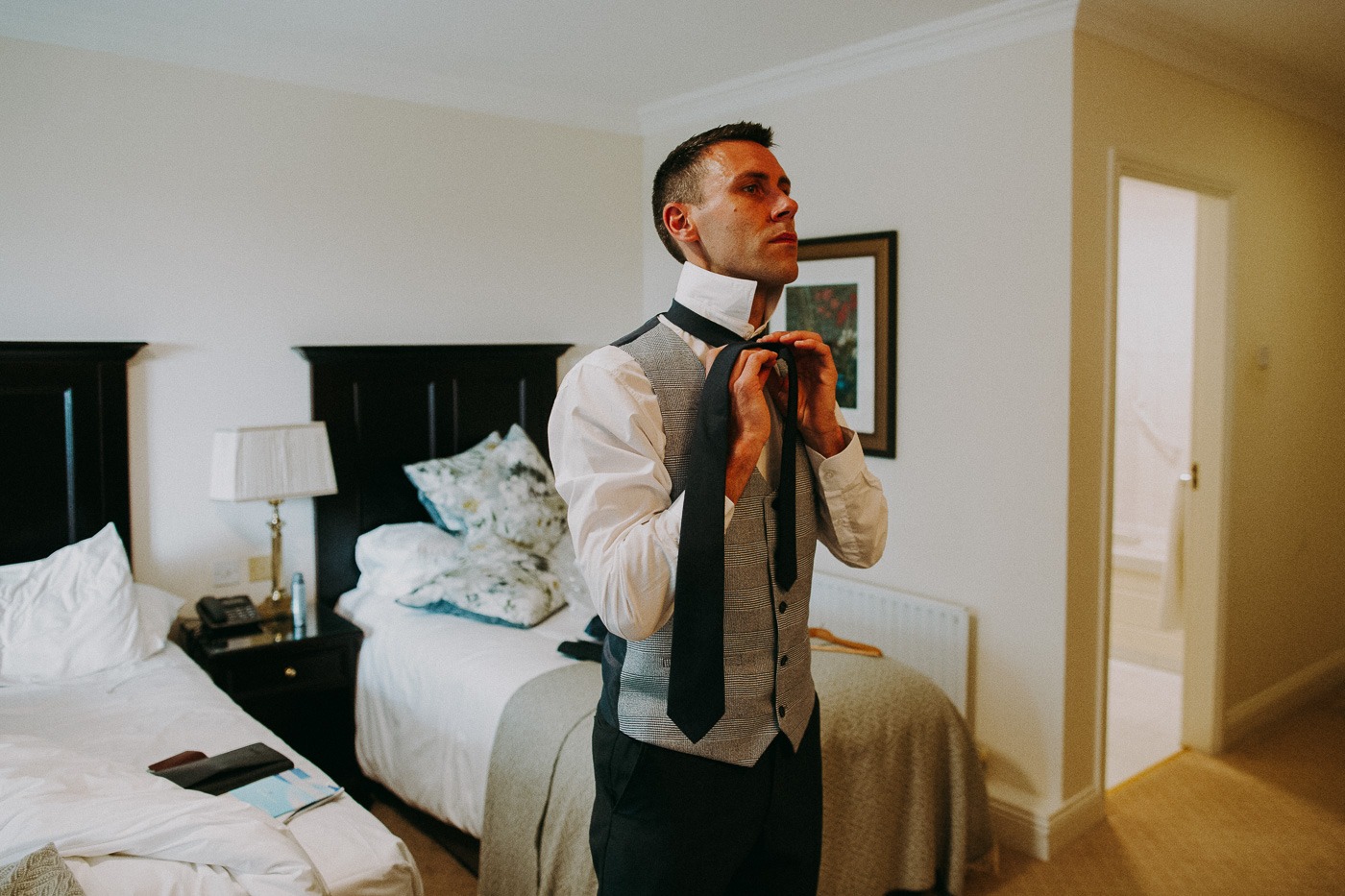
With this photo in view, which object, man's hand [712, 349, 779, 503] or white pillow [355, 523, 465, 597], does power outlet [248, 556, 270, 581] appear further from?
man's hand [712, 349, 779, 503]

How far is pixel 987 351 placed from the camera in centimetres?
299

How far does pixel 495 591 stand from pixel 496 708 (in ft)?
1.83

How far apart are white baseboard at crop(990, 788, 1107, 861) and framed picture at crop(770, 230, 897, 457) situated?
1144mm

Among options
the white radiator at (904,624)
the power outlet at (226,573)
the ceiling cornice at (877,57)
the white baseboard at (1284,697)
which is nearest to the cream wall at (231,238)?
the power outlet at (226,573)

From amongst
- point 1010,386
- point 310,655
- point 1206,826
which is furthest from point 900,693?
point 310,655

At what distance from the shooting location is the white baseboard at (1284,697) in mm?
3729

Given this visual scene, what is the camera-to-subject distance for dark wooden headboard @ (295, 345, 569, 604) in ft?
11.2

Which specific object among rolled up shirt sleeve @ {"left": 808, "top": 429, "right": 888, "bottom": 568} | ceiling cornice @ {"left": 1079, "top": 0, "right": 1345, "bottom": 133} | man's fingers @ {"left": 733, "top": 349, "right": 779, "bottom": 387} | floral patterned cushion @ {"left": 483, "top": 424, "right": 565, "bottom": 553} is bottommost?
floral patterned cushion @ {"left": 483, "top": 424, "right": 565, "bottom": 553}

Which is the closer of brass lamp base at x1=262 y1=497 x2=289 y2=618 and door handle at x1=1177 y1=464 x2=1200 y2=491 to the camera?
brass lamp base at x1=262 y1=497 x2=289 y2=618

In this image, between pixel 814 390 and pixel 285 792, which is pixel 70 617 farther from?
pixel 814 390

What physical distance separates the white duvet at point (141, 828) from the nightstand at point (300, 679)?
1.29 m

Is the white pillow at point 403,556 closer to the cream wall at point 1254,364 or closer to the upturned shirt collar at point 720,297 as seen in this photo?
the cream wall at point 1254,364

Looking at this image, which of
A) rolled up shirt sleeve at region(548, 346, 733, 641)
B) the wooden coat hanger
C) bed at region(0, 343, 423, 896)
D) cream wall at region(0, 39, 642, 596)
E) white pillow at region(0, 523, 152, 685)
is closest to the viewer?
rolled up shirt sleeve at region(548, 346, 733, 641)

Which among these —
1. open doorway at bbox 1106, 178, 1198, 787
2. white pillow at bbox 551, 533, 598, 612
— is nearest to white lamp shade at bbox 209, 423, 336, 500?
white pillow at bbox 551, 533, 598, 612
